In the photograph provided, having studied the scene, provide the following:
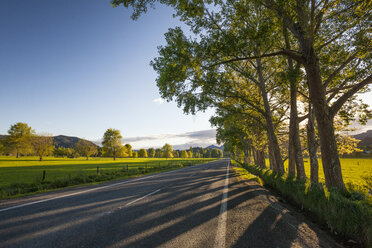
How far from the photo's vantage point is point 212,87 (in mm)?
10945

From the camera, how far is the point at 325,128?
5801 millimetres

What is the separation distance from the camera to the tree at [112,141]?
61.5 m

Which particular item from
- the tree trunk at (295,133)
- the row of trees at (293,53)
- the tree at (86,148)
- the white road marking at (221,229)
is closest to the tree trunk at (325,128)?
the row of trees at (293,53)

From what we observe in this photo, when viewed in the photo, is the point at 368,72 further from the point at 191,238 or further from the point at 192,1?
the point at 191,238

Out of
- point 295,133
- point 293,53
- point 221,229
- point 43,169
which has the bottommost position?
point 43,169

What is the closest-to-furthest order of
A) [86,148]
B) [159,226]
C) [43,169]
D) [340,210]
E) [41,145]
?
[340,210], [159,226], [43,169], [41,145], [86,148]

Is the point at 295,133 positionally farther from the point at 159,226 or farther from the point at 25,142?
the point at 25,142

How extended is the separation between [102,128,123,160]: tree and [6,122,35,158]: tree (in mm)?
21166

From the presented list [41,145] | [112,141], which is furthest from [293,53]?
[112,141]

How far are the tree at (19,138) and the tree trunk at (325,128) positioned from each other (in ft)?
217

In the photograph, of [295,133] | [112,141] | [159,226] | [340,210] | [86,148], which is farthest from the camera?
[86,148]

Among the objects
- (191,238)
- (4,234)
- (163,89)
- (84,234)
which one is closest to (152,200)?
(84,234)

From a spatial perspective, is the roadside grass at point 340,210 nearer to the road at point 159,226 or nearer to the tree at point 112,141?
the road at point 159,226

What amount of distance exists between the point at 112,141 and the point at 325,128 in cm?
6570
